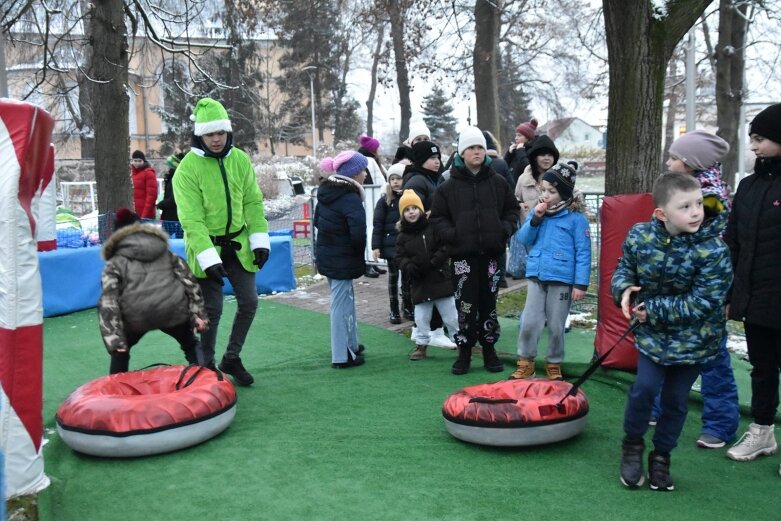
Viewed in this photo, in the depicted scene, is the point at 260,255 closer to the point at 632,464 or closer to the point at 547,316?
the point at 547,316

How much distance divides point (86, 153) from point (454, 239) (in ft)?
133

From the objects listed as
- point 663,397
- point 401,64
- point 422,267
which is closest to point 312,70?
point 401,64

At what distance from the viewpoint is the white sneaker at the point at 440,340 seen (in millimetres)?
7000

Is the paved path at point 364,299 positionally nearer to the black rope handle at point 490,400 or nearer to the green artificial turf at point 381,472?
the green artificial turf at point 381,472

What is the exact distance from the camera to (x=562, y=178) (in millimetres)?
5426

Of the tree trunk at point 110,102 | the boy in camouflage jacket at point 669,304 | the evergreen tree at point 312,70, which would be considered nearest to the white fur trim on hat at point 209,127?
the boy in camouflage jacket at point 669,304

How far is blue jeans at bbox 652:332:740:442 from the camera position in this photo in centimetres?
443

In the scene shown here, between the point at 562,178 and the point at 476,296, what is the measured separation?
1169 millimetres

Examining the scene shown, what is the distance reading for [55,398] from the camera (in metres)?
5.80

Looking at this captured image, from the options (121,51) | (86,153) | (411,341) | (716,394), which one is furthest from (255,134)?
(716,394)

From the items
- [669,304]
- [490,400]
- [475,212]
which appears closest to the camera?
[669,304]

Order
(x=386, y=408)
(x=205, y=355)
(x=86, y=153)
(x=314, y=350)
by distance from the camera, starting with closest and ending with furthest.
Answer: (x=386, y=408) < (x=205, y=355) < (x=314, y=350) < (x=86, y=153)

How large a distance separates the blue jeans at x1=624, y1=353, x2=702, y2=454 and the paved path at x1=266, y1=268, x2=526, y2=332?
13.9 feet

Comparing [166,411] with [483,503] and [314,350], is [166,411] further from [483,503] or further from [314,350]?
[314,350]
